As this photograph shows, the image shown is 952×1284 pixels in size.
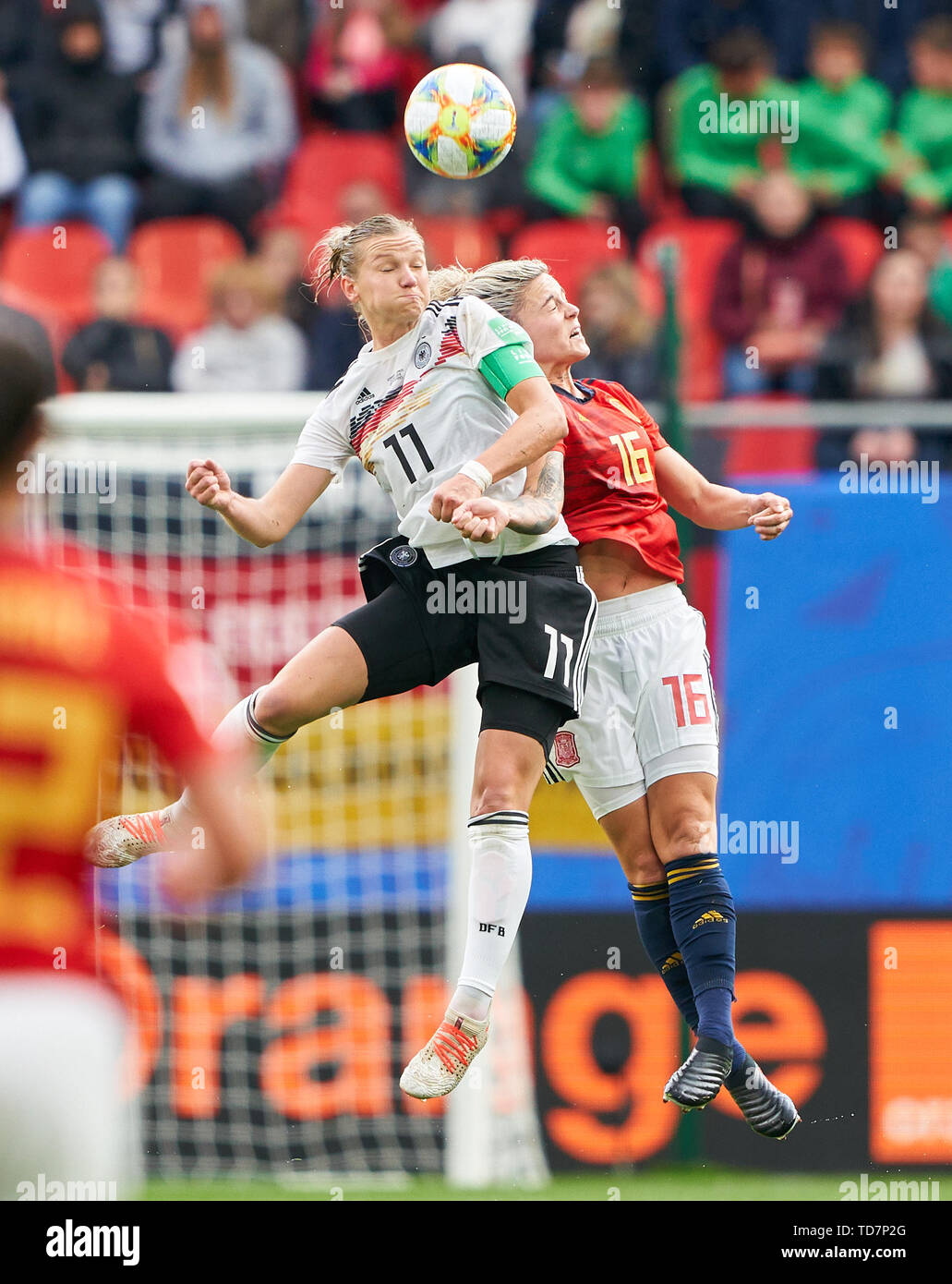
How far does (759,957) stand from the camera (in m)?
8.00

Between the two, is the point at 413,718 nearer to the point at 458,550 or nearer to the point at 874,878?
the point at 874,878

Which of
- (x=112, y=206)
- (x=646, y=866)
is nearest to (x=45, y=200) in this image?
(x=112, y=206)

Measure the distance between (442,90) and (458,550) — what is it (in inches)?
58.9

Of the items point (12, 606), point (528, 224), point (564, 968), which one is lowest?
point (564, 968)

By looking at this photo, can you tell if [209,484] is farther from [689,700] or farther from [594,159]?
[594,159]

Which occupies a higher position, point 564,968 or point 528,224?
point 528,224

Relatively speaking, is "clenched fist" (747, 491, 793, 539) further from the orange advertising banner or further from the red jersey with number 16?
the orange advertising banner

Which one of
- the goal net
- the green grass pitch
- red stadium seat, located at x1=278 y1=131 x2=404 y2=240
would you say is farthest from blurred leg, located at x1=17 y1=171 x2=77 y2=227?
the green grass pitch

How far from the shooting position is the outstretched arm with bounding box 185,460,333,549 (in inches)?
212

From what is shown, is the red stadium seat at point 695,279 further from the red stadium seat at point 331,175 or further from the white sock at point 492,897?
the white sock at point 492,897

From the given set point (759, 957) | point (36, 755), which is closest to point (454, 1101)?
point (759, 957)

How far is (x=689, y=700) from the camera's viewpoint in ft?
18.7

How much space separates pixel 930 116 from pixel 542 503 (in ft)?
23.5

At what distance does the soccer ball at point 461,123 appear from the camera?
225 inches
